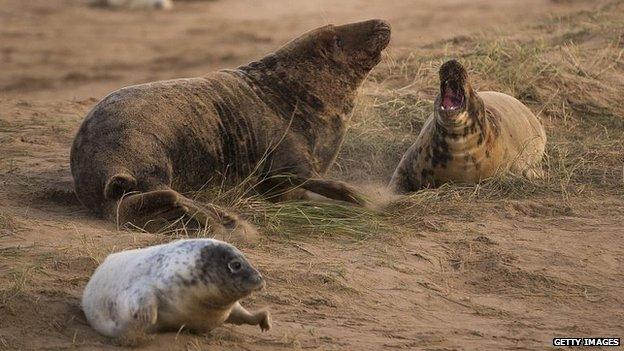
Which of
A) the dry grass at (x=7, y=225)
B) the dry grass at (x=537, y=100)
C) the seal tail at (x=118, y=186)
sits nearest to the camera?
the dry grass at (x=7, y=225)

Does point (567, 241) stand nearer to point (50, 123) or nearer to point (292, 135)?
point (292, 135)

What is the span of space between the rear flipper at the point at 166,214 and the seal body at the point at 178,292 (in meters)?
1.43

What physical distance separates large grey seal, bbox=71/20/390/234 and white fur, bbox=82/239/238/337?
1423 mm

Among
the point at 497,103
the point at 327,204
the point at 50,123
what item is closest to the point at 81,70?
the point at 50,123

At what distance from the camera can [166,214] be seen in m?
6.27

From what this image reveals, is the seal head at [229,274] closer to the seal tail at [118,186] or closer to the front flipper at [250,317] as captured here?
the front flipper at [250,317]

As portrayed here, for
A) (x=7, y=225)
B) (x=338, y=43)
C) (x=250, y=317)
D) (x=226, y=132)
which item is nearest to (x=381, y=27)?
(x=338, y=43)

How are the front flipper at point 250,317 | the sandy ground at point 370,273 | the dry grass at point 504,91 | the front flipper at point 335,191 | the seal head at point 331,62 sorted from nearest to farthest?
the front flipper at point 250,317 → the sandy ground at point 370,273 → the dry grass at point 504,91 → the front flipper at point 335,191 → the seal head at point 331,62

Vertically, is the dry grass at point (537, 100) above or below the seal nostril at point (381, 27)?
below

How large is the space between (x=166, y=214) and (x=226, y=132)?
1002 mm

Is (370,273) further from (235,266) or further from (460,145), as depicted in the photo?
(460,145)

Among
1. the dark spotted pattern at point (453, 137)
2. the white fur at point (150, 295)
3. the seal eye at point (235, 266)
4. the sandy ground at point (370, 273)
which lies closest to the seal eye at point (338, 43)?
the dark spotted pattern at point (453, 137)

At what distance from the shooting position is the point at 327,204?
22.0 ft

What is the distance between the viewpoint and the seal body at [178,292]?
4.57 m
